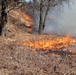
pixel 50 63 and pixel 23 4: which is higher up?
pixel 23 4

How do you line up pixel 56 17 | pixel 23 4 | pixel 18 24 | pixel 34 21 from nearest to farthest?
pixel 23 4, pixel 18 24, pixel 34 21, pixel 56 17

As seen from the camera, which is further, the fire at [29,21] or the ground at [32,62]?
the fire at [29,21]

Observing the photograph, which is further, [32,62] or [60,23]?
[60,23]

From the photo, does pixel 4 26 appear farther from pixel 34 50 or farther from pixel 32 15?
pixel 32 15

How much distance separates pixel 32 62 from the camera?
14.8m

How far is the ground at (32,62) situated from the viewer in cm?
1344

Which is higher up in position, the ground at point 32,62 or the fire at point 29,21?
the fire at point 29,21

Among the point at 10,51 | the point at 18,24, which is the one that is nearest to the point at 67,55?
the point at 10,51

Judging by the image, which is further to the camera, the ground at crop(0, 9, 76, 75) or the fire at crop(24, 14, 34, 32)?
the fire at crop(24, 14, 34, 32)

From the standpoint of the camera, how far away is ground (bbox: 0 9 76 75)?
13438mm

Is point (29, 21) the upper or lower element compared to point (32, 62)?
upper

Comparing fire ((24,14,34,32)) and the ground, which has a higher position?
fire ((24,14,34,32))

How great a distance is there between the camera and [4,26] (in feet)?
74.5

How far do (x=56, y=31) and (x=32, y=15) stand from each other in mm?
3042
